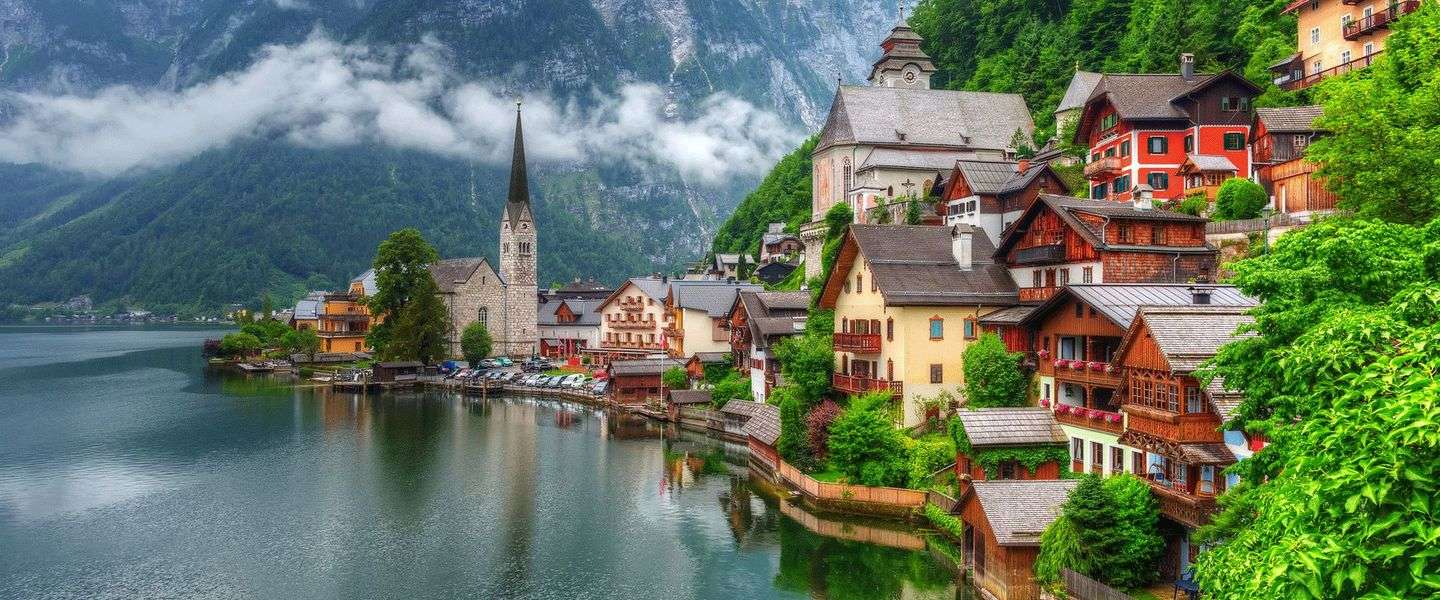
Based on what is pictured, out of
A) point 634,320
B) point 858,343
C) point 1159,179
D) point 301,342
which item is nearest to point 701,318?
point 634,320

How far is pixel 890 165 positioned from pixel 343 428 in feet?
141

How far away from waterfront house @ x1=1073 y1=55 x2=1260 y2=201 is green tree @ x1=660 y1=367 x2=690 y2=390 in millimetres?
31621

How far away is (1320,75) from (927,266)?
87.2ft

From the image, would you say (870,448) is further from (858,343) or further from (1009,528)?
(1009,528)

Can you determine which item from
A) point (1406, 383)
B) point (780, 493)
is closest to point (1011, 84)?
point (780, 493)

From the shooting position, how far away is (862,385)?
42688mm

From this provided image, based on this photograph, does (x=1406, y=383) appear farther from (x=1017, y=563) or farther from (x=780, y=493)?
(x=780, y=493)

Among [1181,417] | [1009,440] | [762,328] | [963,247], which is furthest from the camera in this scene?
[762,328]

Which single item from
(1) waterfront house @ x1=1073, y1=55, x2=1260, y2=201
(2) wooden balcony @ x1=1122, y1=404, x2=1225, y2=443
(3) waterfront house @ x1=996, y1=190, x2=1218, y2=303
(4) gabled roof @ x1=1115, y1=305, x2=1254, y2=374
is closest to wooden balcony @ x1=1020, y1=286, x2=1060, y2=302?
(3) waterfront house @ x1=996, y1=190, x2=1218, y2=303

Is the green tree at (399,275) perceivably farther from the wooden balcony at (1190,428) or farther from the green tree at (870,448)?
the wooden balcony at (1190,428)

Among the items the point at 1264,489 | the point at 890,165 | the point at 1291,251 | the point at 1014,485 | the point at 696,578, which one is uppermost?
the point at 890,165

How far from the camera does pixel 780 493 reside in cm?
4162

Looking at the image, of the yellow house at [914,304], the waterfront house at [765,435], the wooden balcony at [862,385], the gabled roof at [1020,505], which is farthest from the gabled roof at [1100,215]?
the waterfront house at [765,435]

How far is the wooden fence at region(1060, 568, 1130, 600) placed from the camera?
22.4 meters
